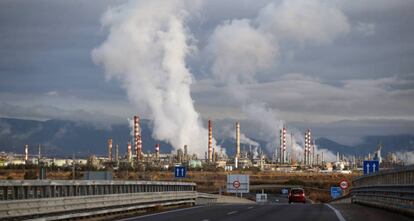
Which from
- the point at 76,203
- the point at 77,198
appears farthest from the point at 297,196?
the point at 76,203

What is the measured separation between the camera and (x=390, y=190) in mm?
31609

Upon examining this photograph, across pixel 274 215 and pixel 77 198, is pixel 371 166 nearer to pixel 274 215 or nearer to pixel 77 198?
pixel 274 215

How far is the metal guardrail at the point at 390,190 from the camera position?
88.1 feet

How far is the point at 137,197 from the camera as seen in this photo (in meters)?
33.8

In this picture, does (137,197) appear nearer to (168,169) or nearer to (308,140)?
(168,169)

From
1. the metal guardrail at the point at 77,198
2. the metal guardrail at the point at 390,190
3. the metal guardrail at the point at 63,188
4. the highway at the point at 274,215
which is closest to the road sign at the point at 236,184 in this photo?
the metal guardrail at the point at 390,190

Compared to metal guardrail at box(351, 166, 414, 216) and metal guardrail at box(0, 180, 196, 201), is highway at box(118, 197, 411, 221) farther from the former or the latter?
metal guardrail at box(0, 180, 196, 201)

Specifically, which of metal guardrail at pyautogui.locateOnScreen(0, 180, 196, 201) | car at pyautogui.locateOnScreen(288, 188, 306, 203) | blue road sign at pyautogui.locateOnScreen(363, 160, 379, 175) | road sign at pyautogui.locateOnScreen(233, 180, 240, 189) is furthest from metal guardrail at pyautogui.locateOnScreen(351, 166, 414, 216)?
road sign at pyautogui.locateOnScreen(233, 180, 240, 189)

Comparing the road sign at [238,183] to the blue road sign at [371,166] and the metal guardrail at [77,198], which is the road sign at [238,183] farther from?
the metal guardrail at [77,198]

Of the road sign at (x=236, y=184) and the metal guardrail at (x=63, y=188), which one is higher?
the metal guardrail at (x=63, y=188)

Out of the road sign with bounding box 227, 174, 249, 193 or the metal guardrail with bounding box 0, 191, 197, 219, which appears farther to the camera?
the road sign with bounding box 227, 174, 249, 193

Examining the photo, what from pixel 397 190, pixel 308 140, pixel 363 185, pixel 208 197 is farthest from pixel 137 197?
pixel 308 140

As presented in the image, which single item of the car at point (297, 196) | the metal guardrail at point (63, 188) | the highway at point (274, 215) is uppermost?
the metal guardrail at point (63, 188)

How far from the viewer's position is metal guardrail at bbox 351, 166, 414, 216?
26859 mm
